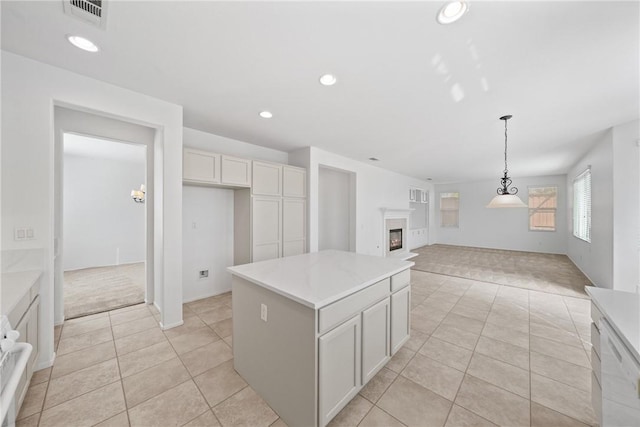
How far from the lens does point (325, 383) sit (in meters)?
1.43

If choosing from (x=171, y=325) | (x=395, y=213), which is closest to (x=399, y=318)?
(x=171, y=325)

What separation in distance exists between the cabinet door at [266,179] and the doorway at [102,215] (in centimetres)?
251

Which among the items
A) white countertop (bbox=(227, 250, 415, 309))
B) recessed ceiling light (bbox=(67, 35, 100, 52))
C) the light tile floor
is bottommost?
the light tile floor

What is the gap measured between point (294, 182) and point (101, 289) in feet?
12.7

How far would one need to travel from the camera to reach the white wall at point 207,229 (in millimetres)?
3625

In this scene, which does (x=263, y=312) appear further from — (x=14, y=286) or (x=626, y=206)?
(x=626, y=206)

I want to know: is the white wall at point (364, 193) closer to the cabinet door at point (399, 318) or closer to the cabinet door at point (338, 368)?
the cabinet door at point (399, 318)

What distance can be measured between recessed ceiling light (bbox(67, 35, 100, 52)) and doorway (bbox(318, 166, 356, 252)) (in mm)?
4263

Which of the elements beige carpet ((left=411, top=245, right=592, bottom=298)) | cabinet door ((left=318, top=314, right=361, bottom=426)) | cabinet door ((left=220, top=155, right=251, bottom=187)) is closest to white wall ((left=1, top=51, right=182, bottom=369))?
cabinet door ((left=220, top=155, right=251, bottom=187))

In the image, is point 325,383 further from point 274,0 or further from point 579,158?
point 579,158

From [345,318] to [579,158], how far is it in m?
7.41

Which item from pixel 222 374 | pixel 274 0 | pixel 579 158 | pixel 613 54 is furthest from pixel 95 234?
pixel 579 158

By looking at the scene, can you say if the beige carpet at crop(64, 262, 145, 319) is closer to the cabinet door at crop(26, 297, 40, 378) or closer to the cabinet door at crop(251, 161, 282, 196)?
the cabinet door at crop(26, 297, 40, 378)

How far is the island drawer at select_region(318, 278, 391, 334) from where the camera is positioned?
1.42 metres
